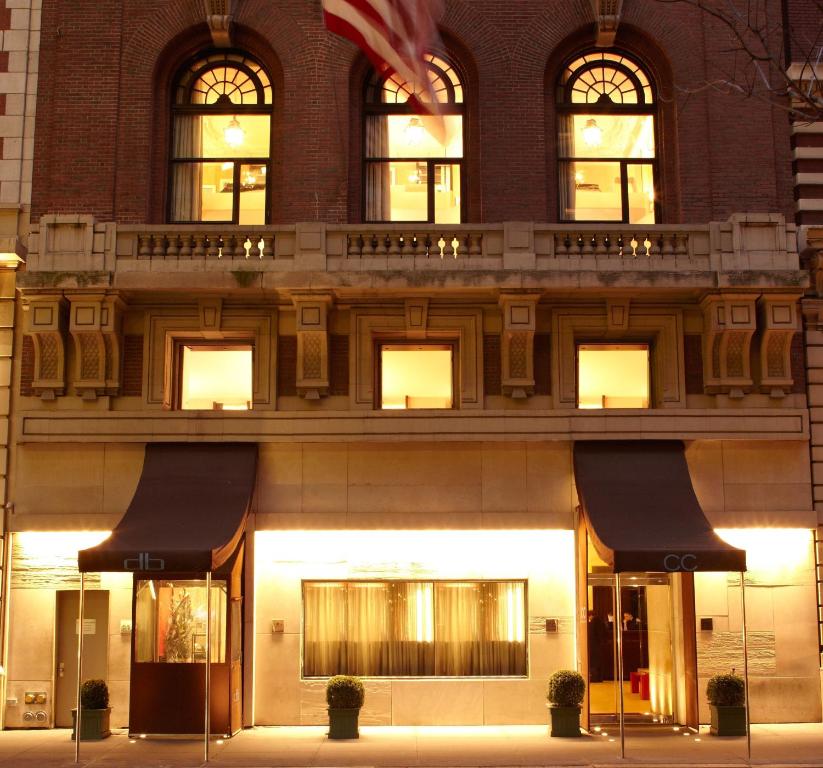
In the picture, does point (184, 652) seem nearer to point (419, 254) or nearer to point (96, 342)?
point (96, 342)

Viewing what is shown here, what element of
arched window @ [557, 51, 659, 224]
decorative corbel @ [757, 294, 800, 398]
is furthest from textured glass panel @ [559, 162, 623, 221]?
decorative corbel @ [757, 294, 800, 398]

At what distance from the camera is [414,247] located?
1777 centimetres

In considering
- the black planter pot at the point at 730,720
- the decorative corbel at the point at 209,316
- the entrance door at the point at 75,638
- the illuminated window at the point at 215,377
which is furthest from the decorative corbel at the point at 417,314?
the black planter pot at the point at 730,720

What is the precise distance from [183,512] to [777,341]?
10.5 metres

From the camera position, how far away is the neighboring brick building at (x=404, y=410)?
677 inches

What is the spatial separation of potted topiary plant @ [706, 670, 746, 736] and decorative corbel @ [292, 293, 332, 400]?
8.12 meters

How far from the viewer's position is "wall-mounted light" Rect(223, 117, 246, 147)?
62.5ft

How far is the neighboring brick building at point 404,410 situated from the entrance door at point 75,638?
2.3 inches

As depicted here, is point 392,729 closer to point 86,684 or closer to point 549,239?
point 86,684

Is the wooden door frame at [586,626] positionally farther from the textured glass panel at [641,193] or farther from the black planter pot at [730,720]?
the textured glass panel at [641,193]

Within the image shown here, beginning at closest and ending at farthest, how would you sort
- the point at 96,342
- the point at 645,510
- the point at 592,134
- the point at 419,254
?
1. the point at 645,510
2. the point at 96,342
3. the point at 419,254
4. the point at 592,134

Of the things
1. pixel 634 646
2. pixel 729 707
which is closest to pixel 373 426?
pixel 634 646

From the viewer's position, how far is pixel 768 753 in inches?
582

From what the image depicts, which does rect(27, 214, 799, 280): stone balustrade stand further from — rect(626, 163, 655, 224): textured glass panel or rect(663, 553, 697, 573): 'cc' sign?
rect(663, 553, 697, 573): 'cc' sign
